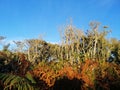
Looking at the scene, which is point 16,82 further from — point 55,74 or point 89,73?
point 89,73

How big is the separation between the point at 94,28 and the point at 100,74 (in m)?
39.1

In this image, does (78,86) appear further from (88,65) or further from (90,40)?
(90,40)

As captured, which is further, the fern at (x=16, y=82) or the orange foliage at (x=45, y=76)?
the orange foliage at (x=45, y=76)

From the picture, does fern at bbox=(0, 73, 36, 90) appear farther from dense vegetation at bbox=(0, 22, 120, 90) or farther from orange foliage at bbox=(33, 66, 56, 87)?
orange foliage at bbox=(33, 66, 56, 87)

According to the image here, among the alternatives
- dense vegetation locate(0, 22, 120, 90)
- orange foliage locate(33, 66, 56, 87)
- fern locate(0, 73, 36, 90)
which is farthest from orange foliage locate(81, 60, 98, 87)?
fern locate(0, 73, 36, 90)

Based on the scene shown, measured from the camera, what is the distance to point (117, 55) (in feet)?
155

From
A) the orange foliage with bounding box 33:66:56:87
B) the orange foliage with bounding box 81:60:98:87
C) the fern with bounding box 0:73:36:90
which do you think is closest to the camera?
the fern with bounding box 0:73:36:90

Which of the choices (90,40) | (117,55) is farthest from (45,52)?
(117,55)

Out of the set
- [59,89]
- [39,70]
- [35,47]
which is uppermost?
[35,47]

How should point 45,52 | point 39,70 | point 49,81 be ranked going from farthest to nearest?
point 45,52, point 39,70, point 49,81

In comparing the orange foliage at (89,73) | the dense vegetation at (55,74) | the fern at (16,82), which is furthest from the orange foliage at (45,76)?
the orange foliage at (89,73)

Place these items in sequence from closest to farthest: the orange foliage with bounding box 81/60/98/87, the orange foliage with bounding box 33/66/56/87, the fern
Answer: the fern < the orange foliage with bounding box 33/66/56/87 < the orange foliage with bounding box 81/60/98/87

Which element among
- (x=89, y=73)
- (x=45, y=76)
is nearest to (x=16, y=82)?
(x=45, y=76)

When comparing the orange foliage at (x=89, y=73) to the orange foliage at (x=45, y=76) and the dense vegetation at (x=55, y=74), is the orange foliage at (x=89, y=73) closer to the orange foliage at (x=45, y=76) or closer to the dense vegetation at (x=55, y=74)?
the dense vegetation at (x=55, y=74)
